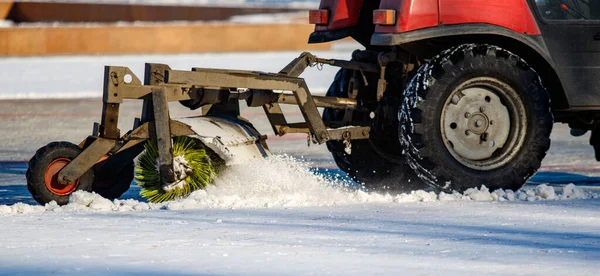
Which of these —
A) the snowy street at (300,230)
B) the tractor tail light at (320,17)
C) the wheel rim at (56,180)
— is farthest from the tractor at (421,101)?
the tractor tail light at (320,17)

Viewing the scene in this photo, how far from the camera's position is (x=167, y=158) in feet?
25.6

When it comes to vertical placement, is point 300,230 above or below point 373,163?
above

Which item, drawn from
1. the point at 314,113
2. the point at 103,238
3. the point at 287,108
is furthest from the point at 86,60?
the point at 103,238

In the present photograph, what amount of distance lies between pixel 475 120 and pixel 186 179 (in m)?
1.97

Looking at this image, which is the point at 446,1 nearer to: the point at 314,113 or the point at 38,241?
the point at 314,113

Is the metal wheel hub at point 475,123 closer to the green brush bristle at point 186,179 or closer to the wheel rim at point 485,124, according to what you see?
the wheel rim at point 485,124

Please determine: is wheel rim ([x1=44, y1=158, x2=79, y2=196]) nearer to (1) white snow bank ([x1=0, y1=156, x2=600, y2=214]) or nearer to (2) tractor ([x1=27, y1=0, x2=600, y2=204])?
(2) tractor ([x1=27, y1=0, x2=600, y2=204])

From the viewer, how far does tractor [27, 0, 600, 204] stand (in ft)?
26.2

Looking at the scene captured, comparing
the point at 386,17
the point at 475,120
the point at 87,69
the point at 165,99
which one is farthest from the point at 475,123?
the point at 87,69

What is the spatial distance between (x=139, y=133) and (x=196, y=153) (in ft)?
1.27

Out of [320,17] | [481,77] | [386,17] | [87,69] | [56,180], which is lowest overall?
[87,69]

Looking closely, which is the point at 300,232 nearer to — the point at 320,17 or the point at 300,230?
the point at 300,230

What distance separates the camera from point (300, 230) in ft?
22.0

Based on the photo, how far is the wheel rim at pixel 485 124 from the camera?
27.2 ft
